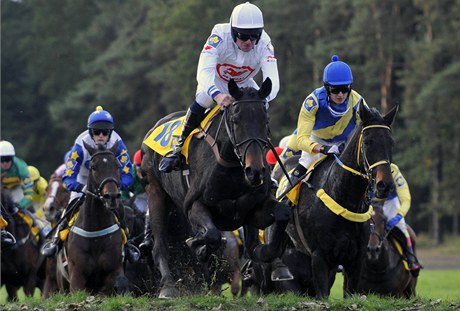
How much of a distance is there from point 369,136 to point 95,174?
4.10 meters

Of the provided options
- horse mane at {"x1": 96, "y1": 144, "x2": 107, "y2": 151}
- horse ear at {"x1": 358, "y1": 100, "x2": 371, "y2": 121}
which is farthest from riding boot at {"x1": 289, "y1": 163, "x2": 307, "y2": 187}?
horse mane at {"x1": 96, "y1": 144, "x2": 107, "y2": 151}

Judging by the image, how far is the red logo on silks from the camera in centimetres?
1238

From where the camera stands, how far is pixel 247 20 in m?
11.9

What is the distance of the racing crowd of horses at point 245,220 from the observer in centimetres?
1155

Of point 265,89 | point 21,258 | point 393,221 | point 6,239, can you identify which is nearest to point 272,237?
point 265,89

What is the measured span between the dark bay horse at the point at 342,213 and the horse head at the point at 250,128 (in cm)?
130

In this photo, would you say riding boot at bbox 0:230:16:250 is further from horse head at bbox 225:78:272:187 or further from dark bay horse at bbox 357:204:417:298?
horse head at bbox 225:78:272:187

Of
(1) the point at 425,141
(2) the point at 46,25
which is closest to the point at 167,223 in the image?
(1) the point at 425,141

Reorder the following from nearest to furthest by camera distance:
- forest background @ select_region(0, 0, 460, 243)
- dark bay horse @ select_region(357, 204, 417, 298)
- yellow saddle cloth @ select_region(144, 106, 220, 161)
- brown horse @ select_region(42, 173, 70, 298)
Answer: yellow saddle cloth @ select_region(144, 106, 220, 161) < dark bay horse @ select_region(357, 204, 417, 298) < brown horse @ select_region(42, 173, 70, 298) < forest background @ select_region(0, 0, 460, 243)

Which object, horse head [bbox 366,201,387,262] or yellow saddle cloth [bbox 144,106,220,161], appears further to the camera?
horse head [bbox 366,201,387,262]

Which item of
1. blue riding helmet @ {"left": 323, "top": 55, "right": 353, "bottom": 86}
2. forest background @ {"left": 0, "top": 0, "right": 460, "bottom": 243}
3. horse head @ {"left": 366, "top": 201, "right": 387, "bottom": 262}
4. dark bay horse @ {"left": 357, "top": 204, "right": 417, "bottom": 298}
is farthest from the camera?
forest background @ {"left": 0, "top": 0, "right": 460, "bottom": 243}

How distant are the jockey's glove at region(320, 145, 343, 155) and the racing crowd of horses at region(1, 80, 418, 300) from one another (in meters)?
0.14

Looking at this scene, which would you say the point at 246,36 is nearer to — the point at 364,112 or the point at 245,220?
the point at 364,112

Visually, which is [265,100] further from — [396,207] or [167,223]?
[396,207]
